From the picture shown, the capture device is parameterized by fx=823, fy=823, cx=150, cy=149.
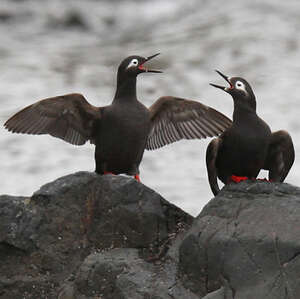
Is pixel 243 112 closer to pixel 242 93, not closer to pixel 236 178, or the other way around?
pixel 242 93

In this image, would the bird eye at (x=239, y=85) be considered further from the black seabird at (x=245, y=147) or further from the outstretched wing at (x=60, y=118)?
the outstretched wing at (x=60, y=118)

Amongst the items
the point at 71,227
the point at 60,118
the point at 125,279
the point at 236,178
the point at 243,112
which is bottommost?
the point at 125,279

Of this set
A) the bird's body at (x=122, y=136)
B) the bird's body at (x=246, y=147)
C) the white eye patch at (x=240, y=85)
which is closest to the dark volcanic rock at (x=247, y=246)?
the bird's body at (x=246, y=147)

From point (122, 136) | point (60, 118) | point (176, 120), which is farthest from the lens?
point (176, 120)

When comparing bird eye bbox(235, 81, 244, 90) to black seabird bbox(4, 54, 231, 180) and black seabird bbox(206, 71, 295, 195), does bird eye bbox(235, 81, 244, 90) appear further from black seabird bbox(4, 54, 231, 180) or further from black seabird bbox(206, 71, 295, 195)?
black seabird bbox(4, 54, 231, 180)

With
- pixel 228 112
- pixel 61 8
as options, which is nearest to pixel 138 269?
pixel 228 112

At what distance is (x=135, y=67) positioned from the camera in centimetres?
798

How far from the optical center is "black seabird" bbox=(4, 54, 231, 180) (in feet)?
25.4

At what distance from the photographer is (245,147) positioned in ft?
22.5

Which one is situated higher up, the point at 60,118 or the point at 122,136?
the point at 60,118

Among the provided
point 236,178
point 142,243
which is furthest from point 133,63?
point 142,243

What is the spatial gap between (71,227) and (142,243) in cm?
61

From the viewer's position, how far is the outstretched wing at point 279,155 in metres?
7.07

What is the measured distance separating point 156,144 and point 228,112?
7236 millimetres
